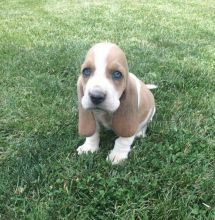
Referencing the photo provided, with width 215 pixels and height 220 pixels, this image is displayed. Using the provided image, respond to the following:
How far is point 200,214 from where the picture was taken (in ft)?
11.3

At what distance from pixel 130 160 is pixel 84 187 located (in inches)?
23.4

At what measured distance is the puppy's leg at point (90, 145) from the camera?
4157 millimetres

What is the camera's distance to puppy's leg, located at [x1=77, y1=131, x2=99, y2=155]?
416cm

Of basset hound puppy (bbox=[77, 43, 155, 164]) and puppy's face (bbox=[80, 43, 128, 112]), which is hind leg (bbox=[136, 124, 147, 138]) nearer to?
basset hound puppy (bbox=[77, 43, 155, 164])

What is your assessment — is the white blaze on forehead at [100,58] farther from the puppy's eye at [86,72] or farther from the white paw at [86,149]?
the white paw at [86,149]

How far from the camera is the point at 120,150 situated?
4062mm

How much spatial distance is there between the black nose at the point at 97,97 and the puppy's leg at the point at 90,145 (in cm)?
76

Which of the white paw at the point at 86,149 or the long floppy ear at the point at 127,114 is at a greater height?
the long floppy ear at the point at 127,114

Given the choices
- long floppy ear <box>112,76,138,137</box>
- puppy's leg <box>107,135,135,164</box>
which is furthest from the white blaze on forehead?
puppy's leg <box>107,135,135,164</box>

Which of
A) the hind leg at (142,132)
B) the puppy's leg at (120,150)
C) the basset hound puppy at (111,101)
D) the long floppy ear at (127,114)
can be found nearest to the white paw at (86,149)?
the basset hound puppy at (111,101)

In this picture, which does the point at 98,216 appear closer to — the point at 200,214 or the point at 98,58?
the point at 200,214

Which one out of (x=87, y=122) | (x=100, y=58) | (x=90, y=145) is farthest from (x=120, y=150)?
(x=100, y=58)

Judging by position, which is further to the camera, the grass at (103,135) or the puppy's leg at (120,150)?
the puppy's leg at (120,150)

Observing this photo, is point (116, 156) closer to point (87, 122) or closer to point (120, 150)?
point (120, 150)
